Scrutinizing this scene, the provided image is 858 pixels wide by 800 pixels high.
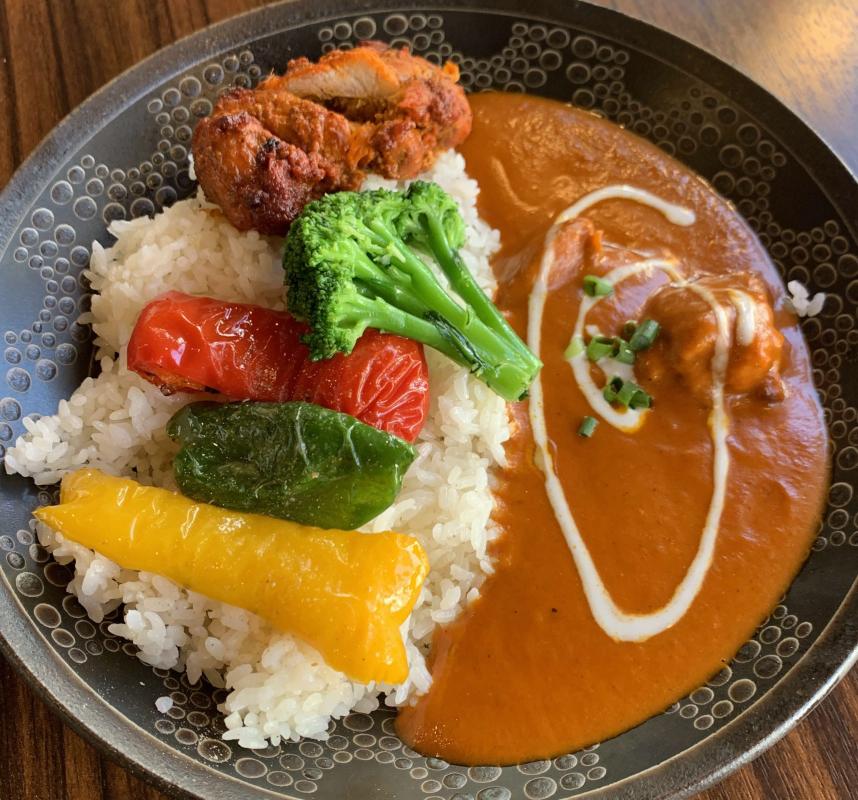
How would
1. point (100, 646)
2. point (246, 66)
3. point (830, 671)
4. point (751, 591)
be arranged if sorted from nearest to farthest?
point (830, 671) < point (100, 646) < point (751, 591) < point (246, 66)

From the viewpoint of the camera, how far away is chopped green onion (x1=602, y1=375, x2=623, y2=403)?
2824 mm

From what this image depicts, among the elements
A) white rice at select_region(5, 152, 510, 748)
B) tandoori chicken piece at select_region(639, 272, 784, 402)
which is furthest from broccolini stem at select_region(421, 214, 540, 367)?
tandoori chicken piece at select_region(639, 272, 784, 402)

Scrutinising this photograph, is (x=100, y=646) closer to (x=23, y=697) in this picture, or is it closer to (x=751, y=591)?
(x=23, y=697)

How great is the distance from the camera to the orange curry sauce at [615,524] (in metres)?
2.40

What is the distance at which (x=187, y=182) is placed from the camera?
3.14 meters

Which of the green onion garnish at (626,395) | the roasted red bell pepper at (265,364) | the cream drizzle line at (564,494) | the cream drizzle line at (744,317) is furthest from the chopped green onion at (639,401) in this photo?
the roasted red bell pepper at (265,364)

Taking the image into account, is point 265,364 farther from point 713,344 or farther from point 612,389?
point 713,344

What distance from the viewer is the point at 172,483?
8.72 ft

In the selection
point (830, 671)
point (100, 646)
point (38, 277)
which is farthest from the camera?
point (38, 277)

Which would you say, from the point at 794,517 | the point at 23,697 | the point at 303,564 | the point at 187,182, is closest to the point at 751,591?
the point at 794,517

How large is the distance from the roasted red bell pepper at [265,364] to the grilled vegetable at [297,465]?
0.13 metres

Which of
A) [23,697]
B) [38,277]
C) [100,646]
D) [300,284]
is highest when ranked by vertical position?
[300,284]

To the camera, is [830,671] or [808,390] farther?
[808,390]

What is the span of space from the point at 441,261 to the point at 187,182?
1.21 metres
